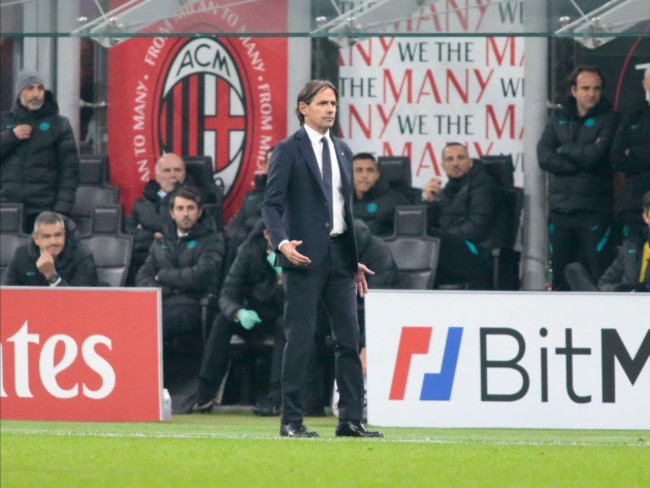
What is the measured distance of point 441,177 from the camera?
13812 millimetres

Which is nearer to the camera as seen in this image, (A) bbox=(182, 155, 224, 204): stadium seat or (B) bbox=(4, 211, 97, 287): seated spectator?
(B) bbox=(4, 211, 97, 287): seated spectator

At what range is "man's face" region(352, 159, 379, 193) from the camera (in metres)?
12.4

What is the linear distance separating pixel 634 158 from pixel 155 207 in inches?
176

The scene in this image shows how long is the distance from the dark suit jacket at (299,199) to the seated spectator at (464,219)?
4.63 metres

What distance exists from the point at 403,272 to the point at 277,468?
6053 mm

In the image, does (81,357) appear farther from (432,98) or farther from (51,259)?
(432,98)

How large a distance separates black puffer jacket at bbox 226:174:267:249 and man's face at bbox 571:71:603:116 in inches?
114

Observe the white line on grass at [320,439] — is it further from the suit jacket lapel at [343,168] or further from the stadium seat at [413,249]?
the stadium seat at [413,249]

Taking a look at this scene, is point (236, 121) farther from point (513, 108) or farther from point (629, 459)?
point (629, 459)

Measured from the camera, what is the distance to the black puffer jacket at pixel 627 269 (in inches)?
428

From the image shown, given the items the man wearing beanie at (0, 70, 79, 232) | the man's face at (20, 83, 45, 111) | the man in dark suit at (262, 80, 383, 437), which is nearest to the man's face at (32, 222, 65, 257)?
the man wearing beanie at (0, 70, 79, 232)

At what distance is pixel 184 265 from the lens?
11867mm

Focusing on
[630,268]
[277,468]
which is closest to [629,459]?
[277,468]

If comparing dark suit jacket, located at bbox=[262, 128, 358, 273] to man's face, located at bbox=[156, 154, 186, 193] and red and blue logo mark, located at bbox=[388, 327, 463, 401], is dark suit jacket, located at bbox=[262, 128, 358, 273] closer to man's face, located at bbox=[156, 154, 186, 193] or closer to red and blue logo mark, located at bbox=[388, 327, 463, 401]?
red and blue logo mark, located at bbox=[388, 327, 463, 401]
